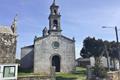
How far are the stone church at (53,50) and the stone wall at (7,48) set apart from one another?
980 cm

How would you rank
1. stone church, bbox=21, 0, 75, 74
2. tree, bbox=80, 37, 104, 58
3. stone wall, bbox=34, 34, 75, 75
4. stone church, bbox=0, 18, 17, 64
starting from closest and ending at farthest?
stone church, bbox=0, 18, 17, 64 → stone wall, bbox=34, 34, 75, 75 → stone church, bbox=21, 0, 75, 74 → tree, bbox=80, 37, 104, 58

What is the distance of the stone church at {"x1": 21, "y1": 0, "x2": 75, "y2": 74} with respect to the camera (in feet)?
153

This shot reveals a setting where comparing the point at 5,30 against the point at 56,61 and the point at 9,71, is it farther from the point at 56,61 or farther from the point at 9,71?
the point at 9,71

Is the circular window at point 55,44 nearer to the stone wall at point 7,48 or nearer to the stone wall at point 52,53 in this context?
the stone wall at point 52,53

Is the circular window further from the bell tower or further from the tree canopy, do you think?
the tree canopy

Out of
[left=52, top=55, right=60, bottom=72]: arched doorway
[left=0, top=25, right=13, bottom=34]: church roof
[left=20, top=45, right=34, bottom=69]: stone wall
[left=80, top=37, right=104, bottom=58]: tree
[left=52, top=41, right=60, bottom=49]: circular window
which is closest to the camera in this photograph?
[left=0, top=25, right=13, bottom=34]: church roof

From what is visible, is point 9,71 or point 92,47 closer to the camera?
point 9,71

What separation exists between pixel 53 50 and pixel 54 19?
23.4 ft

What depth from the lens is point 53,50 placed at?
47.9 metres

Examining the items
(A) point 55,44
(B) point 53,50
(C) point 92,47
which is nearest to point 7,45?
(B) point 53,50

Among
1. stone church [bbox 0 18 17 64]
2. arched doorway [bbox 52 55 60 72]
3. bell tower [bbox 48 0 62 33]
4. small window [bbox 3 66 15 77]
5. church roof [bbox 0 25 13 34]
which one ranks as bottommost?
small window [bbox 3 66 15 77]

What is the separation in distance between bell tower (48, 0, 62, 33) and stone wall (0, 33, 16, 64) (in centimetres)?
1247

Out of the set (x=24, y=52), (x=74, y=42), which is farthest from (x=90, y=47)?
(x=24, y=52)

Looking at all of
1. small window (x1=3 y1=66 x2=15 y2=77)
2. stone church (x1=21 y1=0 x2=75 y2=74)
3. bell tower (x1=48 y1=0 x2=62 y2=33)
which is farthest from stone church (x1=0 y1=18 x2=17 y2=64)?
small window (x1=3 y1=66 x2=15 y2=77)
